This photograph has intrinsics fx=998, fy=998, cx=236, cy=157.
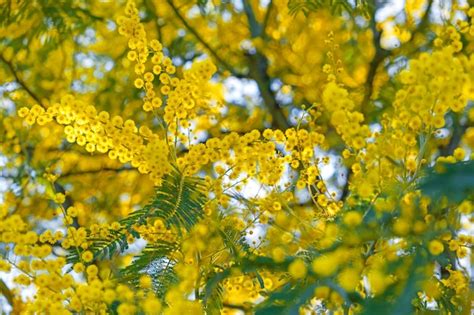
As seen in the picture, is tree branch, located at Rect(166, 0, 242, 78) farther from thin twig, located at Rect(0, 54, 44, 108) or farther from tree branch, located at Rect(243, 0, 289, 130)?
thin twig, located at Rect(0, 54, 44, 108)

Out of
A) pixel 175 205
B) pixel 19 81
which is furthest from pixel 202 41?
pixel 175 205

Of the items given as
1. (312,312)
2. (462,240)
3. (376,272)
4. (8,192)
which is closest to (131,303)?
(312,312)

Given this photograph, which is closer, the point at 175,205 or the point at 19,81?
the point at 175,205

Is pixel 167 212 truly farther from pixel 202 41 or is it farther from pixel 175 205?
pixel 202 41

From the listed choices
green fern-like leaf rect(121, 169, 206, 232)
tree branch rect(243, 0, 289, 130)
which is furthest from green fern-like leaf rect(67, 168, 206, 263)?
tree branch rect(243, 0, 289, 130)

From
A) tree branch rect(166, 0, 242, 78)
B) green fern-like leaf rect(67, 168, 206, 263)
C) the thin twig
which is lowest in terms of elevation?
green fern-like leaf rect(67, 168, 206, 263)

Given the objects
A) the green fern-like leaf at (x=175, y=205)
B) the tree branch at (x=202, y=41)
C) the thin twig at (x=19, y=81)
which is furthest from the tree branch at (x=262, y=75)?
the green fern-like leaf at (x=175, y=205)

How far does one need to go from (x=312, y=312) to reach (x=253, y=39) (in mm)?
1901

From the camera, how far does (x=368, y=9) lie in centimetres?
309

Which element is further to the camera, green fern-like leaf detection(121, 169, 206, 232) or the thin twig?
the thin twig

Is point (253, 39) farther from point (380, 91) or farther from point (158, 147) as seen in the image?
point (158, 147)

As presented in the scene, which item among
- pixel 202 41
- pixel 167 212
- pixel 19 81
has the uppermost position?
pixel 202 41

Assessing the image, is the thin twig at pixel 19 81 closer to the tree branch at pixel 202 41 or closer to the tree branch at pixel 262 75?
the tree branch at pixel 202 41

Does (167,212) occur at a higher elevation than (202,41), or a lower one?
lower
